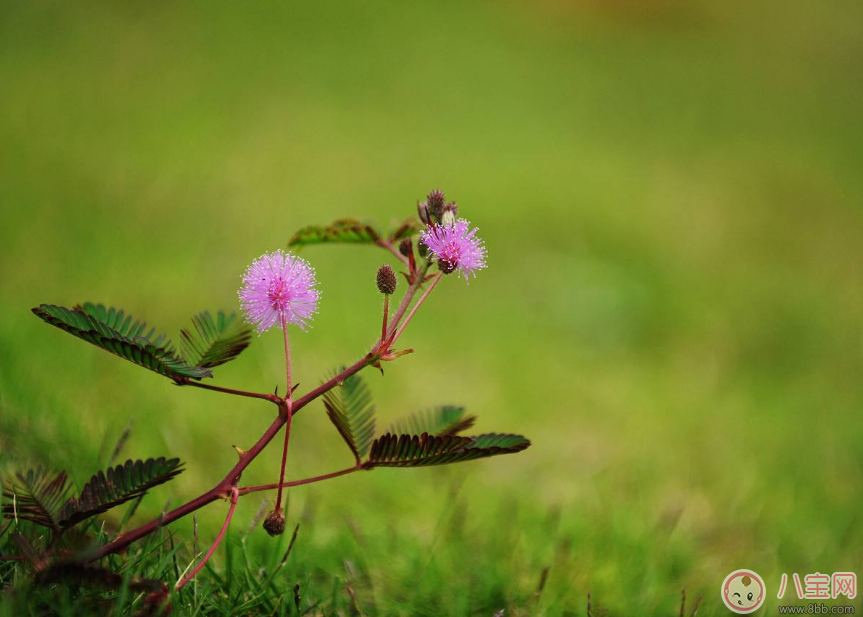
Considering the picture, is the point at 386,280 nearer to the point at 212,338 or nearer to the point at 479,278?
the point at 212,338

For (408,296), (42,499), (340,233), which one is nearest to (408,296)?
(408,296)

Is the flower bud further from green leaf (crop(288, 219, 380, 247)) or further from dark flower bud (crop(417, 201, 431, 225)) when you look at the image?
green leaf (crop(288, 219, 380, 247))

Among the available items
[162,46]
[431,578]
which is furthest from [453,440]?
[162,46]

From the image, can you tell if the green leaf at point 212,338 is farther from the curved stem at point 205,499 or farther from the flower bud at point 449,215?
the flower bud at point 449,215

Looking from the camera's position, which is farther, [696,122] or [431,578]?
[696,122]

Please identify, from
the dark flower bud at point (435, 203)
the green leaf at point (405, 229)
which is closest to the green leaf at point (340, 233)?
the green leaf at point (405, 229)

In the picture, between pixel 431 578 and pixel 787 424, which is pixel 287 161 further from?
pixel 431 578

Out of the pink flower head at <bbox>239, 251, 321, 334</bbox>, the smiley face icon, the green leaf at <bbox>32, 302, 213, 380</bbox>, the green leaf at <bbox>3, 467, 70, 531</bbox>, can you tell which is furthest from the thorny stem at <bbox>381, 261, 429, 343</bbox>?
the smiley face icon
